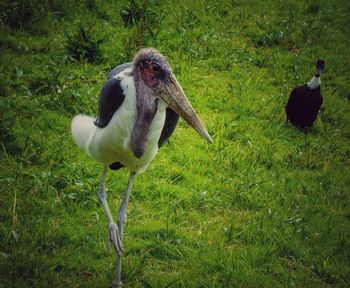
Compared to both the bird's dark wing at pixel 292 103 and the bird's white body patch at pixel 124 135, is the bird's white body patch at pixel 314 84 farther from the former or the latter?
the bird's white body patch at pixel 124 135

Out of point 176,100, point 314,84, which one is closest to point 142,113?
point 176,100

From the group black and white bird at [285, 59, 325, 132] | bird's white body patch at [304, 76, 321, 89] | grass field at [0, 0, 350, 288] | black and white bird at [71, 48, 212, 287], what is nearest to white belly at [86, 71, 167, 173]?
black and white bird at [71, 48, 212, 287]

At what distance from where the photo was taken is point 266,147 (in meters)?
5.13

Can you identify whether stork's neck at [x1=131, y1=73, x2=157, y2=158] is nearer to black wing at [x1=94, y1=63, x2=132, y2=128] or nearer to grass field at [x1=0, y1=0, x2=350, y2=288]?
black wing at [x1=94, y1=63, x2=132, y2=128]

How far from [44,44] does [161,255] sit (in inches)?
126

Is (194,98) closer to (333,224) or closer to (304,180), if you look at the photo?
(304,180)

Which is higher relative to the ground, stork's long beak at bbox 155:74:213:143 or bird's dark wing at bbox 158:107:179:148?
stork's long beak at bbox 155:74:213:143

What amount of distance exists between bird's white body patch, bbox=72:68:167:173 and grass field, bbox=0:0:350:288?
2.23 feet

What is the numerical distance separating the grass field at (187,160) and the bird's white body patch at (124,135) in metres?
0.68

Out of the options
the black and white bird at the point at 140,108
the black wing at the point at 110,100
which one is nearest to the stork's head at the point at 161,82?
the black and white bird at the point at 140,108

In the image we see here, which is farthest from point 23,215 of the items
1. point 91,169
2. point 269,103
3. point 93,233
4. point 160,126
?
point 269,103

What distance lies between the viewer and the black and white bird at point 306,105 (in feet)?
17.9

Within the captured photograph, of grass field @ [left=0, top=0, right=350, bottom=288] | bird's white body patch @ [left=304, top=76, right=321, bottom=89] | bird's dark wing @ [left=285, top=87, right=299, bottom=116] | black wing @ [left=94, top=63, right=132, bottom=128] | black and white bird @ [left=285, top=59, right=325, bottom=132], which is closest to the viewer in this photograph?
black wing @ [left=94, top=63, right=132, bottom=128]

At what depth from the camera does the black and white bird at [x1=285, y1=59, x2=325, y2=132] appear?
546cm
